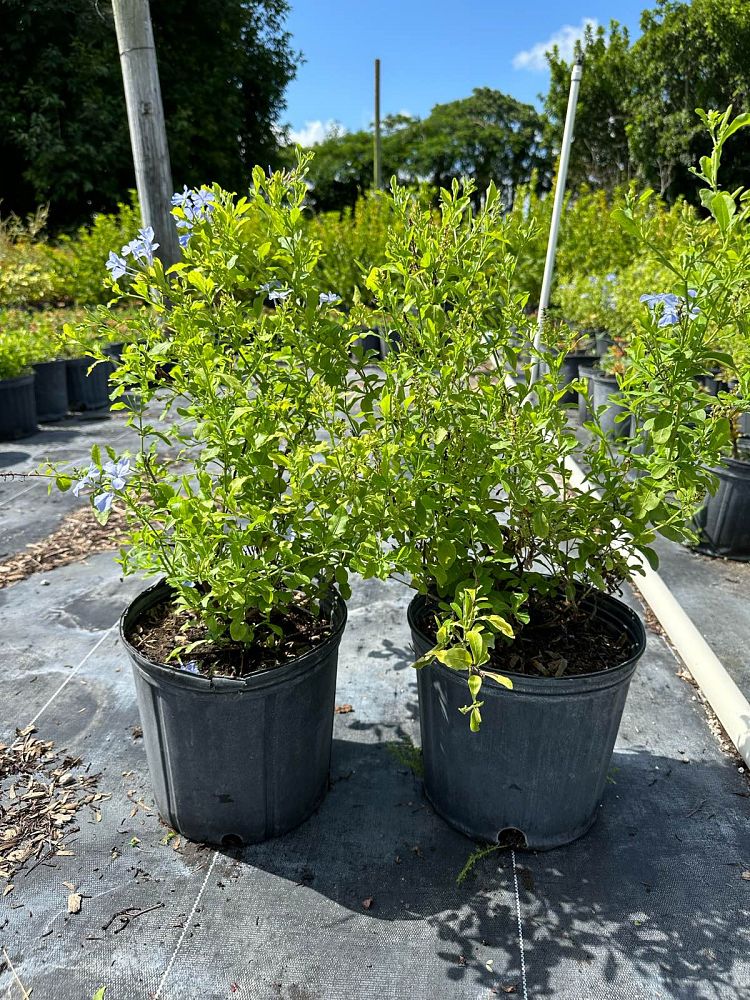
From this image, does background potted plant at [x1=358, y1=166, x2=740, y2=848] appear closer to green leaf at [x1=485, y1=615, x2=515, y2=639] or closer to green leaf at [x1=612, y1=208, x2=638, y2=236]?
green leaf at [x1=485, y1=615, x2=515, y2=639]

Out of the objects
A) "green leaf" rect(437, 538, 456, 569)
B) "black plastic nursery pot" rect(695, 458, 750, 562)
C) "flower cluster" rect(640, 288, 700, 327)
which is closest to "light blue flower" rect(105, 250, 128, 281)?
"green leaf" rect(437, 538, 456, 569)

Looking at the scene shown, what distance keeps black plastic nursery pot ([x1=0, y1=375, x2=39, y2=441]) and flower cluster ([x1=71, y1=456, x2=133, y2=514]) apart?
465cm

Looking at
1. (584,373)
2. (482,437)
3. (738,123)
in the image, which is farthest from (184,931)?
(584,373)

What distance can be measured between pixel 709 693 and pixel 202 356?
2184 mm

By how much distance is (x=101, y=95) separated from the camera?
16.3 metres

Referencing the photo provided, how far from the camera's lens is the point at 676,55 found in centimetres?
2058

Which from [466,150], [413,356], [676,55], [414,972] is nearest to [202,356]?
[413,356]

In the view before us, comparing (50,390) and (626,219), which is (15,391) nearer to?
(50,390)

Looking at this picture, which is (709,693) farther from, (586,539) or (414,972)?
(414,972)

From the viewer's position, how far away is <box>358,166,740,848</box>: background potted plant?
1688 millimetres

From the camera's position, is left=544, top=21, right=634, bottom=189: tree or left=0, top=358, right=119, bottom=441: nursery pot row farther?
left=544, top=21, right=634, bottom=189: tree

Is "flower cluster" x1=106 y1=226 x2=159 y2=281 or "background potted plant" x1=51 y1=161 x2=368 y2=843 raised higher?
"flower cluster" x1=106 y1=226 x2=159 y2=281

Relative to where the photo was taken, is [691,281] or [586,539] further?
[586,539]

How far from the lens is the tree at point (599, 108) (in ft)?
73.1
